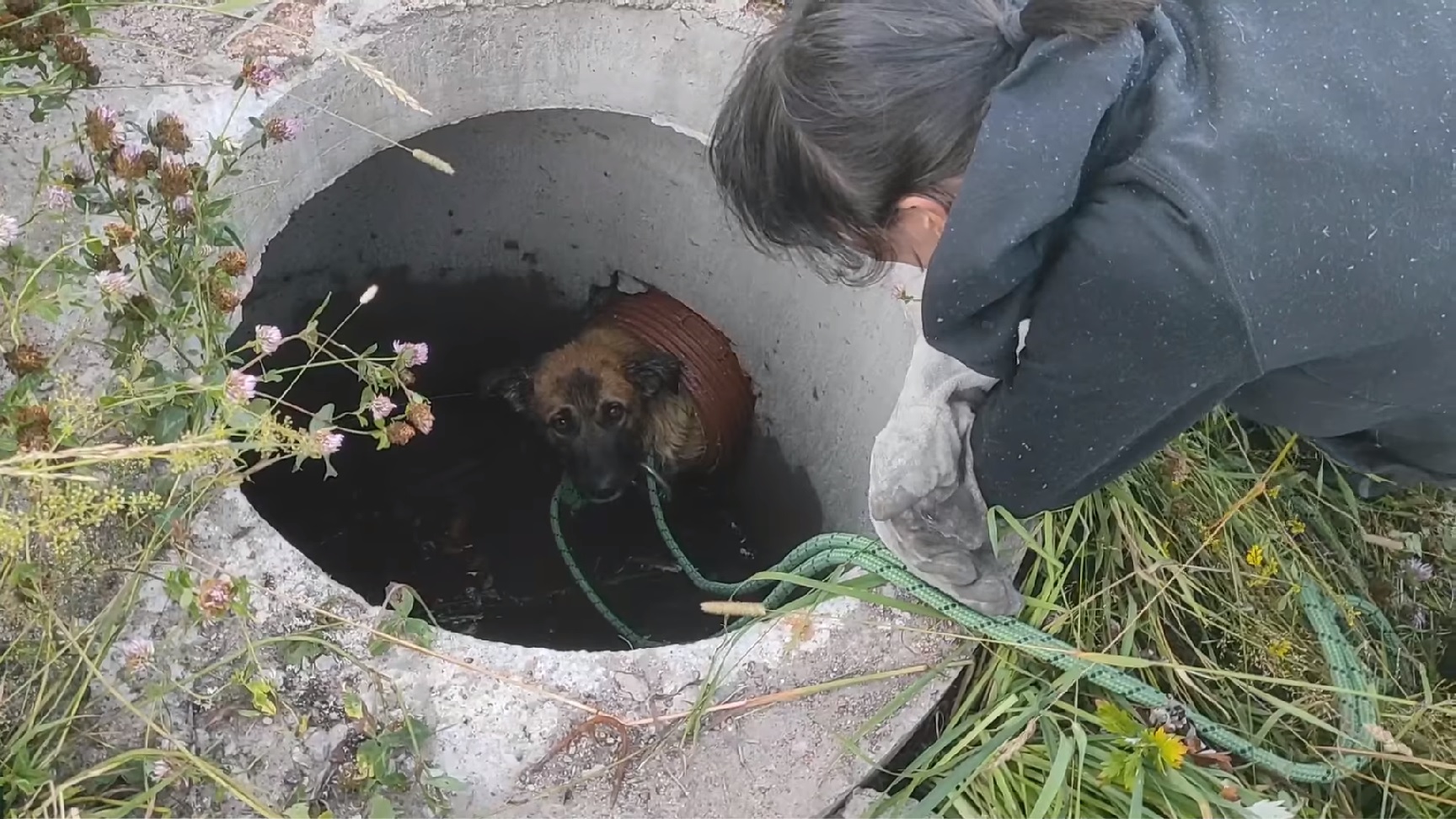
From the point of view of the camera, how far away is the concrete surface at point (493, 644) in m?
1.53

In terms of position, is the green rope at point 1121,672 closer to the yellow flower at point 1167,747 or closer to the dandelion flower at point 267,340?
the yellow flower at point 1167,747

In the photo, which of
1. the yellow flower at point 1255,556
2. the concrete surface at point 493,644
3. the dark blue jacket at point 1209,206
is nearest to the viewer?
the dark blue jacket at point 1209,206

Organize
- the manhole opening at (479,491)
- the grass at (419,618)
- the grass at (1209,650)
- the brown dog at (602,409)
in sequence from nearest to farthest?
1. the grass at (419,618)
2. the grass at (1209,650)
3. the manhole opening at (479,491)
4. the brown dog at (602,409)

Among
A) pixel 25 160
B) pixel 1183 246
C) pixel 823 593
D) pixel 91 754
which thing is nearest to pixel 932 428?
pixel 823 593

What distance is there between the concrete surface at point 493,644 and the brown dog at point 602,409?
0.91 meters

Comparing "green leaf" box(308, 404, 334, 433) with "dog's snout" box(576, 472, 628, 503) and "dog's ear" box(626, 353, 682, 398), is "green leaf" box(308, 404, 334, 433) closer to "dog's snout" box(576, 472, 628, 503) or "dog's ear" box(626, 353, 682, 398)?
"dog's ear" box(626, 353, 682, 398)

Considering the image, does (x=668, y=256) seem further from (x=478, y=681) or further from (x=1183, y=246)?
(x=1183, y=246)

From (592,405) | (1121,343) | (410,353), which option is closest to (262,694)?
(410,353)

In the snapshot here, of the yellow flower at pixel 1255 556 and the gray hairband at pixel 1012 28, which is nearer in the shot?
the gray hairband at pixel 1012 28

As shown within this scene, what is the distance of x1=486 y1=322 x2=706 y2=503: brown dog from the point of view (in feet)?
11.5

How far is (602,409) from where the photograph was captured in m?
3.59

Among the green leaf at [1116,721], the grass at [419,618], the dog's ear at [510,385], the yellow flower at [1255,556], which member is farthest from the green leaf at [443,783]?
the dog's ear at [510,385]

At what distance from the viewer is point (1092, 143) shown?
3.60 feet

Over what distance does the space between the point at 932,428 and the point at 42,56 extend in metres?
1.42
